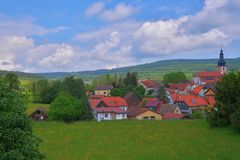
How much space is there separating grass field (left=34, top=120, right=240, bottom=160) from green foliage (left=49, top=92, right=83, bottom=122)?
1313 cm

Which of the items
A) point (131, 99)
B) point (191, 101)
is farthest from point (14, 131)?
point (131, 99)

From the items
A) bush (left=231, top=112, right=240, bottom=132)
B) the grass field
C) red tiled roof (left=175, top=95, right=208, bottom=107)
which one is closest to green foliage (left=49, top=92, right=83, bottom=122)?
the grass field

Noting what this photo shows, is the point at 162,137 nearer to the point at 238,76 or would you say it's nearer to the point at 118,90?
the point at 238,76

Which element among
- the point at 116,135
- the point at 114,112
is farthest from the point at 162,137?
the point at 114,112

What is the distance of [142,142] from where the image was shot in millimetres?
35469

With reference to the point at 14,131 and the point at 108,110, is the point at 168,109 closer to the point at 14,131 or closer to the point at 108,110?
the point at 108,110

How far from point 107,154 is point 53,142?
29.7 ft

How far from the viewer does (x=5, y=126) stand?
13.8 metres

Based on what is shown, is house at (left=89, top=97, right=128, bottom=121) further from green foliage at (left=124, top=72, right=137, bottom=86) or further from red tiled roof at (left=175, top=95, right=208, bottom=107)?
green foliage at (left=124, top=72, right=137, bottom=86)

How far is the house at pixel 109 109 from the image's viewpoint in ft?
294

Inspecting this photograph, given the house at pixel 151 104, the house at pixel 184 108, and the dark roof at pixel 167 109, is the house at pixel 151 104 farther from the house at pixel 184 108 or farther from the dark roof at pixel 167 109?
the house at pixel 184 108

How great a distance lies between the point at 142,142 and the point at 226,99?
36.0ft

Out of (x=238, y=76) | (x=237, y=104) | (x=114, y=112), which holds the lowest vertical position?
(x=114, y=112)

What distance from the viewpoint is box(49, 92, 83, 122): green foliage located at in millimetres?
62844
